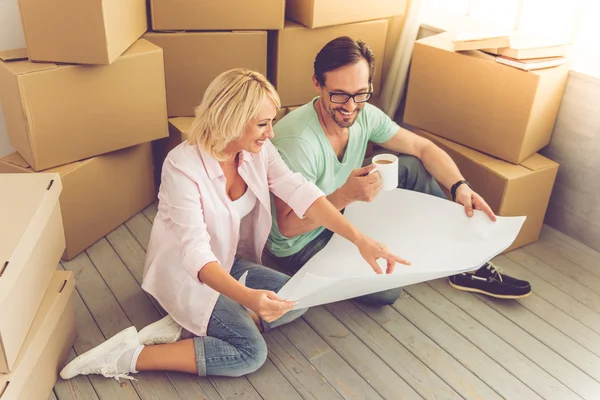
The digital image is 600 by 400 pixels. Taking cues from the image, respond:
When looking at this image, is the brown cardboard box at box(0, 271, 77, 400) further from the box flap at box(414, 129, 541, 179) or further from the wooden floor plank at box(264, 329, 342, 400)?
the box flap at box(414, 129, 541, 179)

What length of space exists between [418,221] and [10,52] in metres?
1.42

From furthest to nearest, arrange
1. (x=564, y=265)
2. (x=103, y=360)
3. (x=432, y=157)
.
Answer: (x=564, y=265) < (x=432, y=157) < (x=103, y=360)

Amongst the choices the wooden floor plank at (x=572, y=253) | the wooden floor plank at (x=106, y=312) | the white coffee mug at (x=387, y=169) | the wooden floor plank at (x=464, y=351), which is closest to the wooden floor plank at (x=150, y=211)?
the wooden floor plank at (x=106, y=312)

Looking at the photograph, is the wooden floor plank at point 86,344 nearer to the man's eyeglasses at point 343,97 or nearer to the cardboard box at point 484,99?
the man's eyeglasses at point 343,97

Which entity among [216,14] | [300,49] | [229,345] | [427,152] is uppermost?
[216,14]

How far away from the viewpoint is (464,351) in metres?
1.93

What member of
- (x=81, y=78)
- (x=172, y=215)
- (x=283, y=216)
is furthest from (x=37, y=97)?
(x=283, y=216)

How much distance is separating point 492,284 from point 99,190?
4.62ft

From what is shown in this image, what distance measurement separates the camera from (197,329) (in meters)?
1.77

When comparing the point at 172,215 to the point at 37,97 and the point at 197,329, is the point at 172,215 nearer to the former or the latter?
the point at 197,329

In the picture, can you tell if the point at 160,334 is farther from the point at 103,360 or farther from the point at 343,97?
the point at 343,97

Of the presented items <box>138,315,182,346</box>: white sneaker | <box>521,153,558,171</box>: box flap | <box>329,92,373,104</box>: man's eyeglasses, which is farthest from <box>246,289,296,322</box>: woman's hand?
<box>521,153,558,171</box>: box flap

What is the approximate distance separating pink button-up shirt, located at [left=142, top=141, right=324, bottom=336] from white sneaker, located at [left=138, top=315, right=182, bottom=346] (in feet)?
0.11

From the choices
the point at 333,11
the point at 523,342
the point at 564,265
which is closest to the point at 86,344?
the point at 523,342
